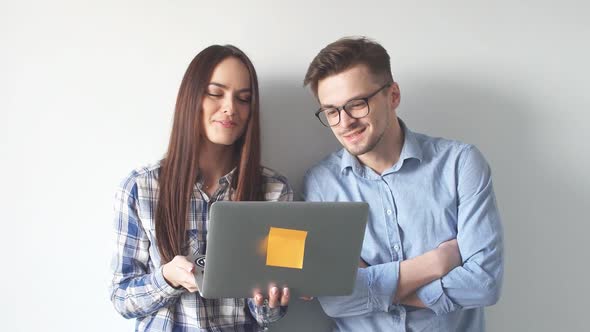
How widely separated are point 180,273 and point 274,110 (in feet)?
2.10

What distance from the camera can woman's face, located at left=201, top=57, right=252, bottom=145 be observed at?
138 cm

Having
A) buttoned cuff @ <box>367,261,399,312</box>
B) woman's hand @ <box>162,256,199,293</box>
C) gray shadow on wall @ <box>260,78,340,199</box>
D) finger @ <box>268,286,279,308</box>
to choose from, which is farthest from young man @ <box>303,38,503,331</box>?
woman's hand @ <box>162,256,199,293</box>

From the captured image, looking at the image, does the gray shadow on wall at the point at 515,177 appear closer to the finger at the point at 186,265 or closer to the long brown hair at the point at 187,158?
the long brown hair at the point at 187,158

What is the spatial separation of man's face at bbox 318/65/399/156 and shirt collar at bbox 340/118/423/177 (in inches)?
3.0

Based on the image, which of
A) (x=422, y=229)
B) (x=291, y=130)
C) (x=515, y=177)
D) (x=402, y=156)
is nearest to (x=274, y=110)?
(x=291, y=130)

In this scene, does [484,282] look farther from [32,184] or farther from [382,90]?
[32,184]

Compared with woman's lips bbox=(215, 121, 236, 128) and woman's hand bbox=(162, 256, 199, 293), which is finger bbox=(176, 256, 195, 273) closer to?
woman's hand bbox=(162, 256, 199, 293)

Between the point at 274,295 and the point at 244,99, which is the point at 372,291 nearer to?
the point at 274,295

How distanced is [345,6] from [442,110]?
1.57 feet

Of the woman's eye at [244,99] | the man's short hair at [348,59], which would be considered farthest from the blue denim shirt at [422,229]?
Result: the woman's eye at [244,99]

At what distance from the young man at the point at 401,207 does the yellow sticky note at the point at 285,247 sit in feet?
1.01

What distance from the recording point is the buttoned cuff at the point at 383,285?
1317 mm

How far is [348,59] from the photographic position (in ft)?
4.56

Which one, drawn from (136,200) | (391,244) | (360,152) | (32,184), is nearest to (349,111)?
(360,152)
